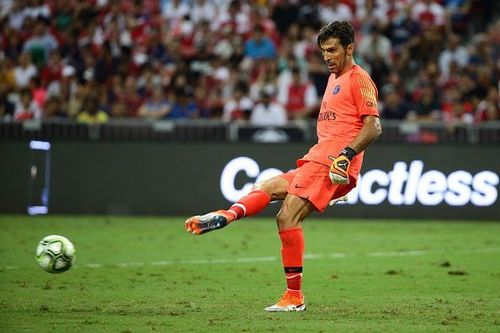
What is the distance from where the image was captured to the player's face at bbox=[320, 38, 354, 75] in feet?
29.0

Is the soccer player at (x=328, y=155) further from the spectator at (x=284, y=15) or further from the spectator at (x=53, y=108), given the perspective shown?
the spectator at (x=284, y=15)

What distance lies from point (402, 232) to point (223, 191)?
12.3 ft

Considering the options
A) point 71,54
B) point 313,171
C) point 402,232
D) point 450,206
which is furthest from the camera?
point 71,54

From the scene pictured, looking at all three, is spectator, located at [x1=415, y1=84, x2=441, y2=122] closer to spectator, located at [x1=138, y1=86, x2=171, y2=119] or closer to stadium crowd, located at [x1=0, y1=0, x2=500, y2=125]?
stadium crowd, located at [x1=0, y1=0, x2=500, y2=125]

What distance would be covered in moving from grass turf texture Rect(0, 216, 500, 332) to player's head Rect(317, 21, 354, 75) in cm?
217

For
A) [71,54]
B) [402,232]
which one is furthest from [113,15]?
[402,232]

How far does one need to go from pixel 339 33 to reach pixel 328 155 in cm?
105

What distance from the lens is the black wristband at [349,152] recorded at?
855cm

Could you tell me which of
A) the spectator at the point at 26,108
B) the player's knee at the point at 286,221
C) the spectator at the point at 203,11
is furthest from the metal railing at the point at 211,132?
the player's knee at the point at 286,221

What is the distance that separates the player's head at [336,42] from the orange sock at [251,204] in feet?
4.17

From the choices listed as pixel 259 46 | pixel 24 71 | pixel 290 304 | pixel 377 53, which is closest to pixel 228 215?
pixel 290 304

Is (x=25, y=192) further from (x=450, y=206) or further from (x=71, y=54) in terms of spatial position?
(x=450, y=206)

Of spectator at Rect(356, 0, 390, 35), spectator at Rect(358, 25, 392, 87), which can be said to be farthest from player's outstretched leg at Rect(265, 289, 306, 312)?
spectator at Rect(356, 0, 390, 35)

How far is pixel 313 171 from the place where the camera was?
8766mm
